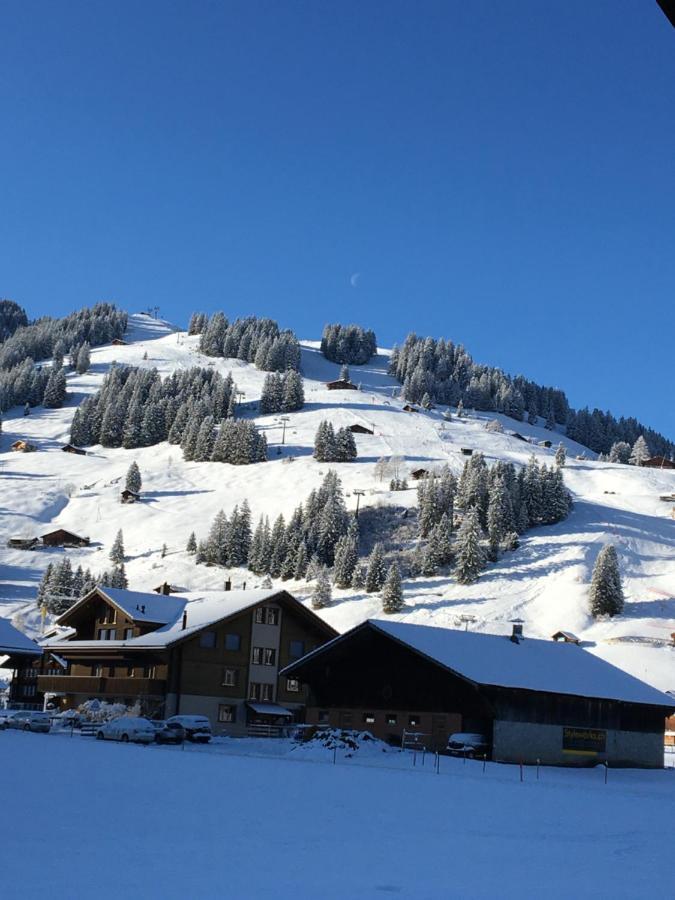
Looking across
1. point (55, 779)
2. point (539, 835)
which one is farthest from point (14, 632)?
point (539, 835)

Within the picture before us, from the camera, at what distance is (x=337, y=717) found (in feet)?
164

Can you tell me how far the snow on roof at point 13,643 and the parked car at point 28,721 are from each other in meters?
3.07

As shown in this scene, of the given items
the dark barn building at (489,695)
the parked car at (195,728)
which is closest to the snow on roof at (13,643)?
the parked car at (195,728)

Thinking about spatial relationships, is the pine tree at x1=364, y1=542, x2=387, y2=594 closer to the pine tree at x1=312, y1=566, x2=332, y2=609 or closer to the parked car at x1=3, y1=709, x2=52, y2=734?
the pine tree at x1=312, y1=566, x2=332, y2=609

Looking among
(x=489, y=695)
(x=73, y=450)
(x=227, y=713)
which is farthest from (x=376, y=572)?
(x=73, y=450)

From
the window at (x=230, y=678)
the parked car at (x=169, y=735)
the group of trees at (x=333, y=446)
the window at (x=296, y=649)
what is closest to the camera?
the parked car at (x=169, y=735)

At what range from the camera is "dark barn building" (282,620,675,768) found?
4441 cm

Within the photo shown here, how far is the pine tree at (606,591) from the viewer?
98625mm

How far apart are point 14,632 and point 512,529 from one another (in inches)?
3301

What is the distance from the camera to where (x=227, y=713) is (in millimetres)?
58438

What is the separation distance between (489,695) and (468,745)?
2.38 metres

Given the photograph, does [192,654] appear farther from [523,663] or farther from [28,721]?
[523,663]

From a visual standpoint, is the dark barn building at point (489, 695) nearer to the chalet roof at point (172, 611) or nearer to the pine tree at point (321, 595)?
the chalet roof at point (172, 611)

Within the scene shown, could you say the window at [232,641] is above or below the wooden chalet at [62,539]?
below
